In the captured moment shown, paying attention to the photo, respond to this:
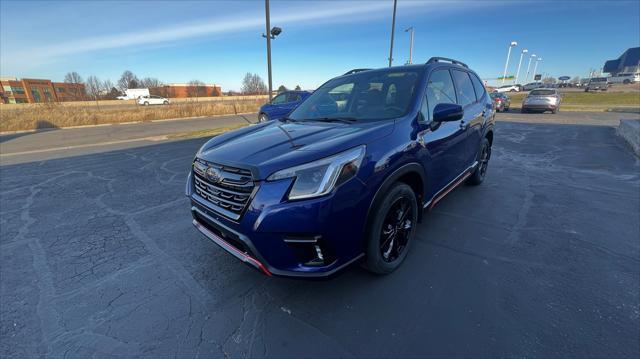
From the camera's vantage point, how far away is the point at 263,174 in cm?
191

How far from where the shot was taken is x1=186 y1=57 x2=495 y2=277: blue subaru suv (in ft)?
6.14

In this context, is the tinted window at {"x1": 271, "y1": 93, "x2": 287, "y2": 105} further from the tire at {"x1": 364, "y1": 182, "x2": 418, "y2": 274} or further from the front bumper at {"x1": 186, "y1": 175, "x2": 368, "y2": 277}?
the front bumper at {"x1": 186, "y1": 175, "x2": 368, "y2": 277}

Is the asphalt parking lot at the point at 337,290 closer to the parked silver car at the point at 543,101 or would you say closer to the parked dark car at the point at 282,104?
the parked dark car at the point at 282,104

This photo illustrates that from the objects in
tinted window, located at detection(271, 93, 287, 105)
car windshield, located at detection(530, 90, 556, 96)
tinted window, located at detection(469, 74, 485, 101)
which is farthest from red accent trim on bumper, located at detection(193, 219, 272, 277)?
car windshield, located at detection(530, 90, 556, 96)

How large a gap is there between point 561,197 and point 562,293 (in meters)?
2.76

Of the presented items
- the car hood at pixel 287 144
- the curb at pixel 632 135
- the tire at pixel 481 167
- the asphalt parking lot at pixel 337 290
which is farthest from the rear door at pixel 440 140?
the curb at pixel 632 135

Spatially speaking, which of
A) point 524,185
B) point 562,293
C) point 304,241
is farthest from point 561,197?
point 304,241

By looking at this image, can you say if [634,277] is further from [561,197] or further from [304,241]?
[304,241]

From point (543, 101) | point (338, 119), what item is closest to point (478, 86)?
point (338, 119)

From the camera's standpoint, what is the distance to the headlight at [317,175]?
185 centimetres

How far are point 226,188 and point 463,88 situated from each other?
352 cm

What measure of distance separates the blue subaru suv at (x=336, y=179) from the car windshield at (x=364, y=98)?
0.02 meters

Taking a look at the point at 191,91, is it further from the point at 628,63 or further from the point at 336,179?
the point at 628,63

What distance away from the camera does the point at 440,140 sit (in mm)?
2943
